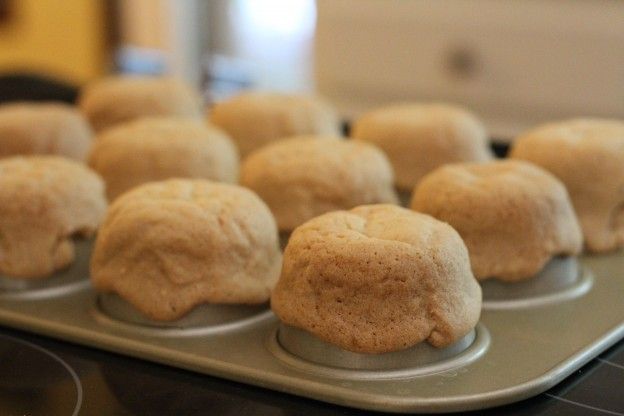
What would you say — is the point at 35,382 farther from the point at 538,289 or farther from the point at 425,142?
the point at 425,142

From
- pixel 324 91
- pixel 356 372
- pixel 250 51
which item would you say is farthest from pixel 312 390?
pixel 250 51

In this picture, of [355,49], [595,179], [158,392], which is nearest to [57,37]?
[355,49]

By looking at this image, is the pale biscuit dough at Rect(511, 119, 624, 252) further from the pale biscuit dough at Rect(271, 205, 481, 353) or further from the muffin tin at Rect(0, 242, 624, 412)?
the pale biscuit dough at Rect(271, 205, 481, 353)

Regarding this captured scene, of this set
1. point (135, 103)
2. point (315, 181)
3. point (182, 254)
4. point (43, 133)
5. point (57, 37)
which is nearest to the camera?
point (182, 254)

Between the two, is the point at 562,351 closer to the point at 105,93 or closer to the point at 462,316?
the point at 462,316

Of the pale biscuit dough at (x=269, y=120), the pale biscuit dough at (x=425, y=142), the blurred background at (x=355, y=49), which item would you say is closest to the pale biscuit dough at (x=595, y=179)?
the pale biscuit dough at (x=425, y=142)

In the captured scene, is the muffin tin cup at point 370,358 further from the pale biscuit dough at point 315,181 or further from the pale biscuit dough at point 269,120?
the pale biscuit dough at point 269,120
